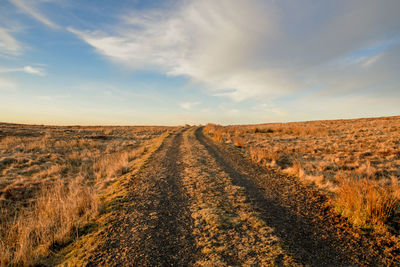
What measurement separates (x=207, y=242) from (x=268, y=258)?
1165 mm

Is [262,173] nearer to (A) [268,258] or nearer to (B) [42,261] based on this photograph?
(A) [268,258]

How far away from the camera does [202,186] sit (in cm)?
698

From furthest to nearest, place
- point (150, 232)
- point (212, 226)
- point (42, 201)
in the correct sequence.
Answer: point (42, 201)
point (212, 226)
point (150, 232)

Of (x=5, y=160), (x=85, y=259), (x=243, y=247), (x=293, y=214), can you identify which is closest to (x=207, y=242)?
(x=243, y=247)

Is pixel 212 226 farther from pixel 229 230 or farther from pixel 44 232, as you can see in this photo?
pixel 44 232

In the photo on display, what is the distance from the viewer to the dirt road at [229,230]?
128 inches

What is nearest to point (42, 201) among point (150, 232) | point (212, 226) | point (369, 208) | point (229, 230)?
point (150, 232)

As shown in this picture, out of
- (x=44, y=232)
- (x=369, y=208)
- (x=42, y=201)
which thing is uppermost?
(x=369, y=208)

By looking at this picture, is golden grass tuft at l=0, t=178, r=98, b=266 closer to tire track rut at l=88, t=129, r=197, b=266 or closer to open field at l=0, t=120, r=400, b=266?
open field at l=0, t=120, r=400, b=266

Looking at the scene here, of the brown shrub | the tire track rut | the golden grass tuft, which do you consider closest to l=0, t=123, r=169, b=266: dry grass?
the golden grass tuft

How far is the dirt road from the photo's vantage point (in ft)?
10.7

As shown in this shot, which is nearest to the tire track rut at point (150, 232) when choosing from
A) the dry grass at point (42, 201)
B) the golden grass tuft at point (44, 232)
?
the golden grass tuft at point (44, 232)

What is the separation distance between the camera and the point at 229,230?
4094mm

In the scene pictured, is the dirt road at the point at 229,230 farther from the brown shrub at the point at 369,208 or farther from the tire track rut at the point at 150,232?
the brown shrub at the point at 369,208
